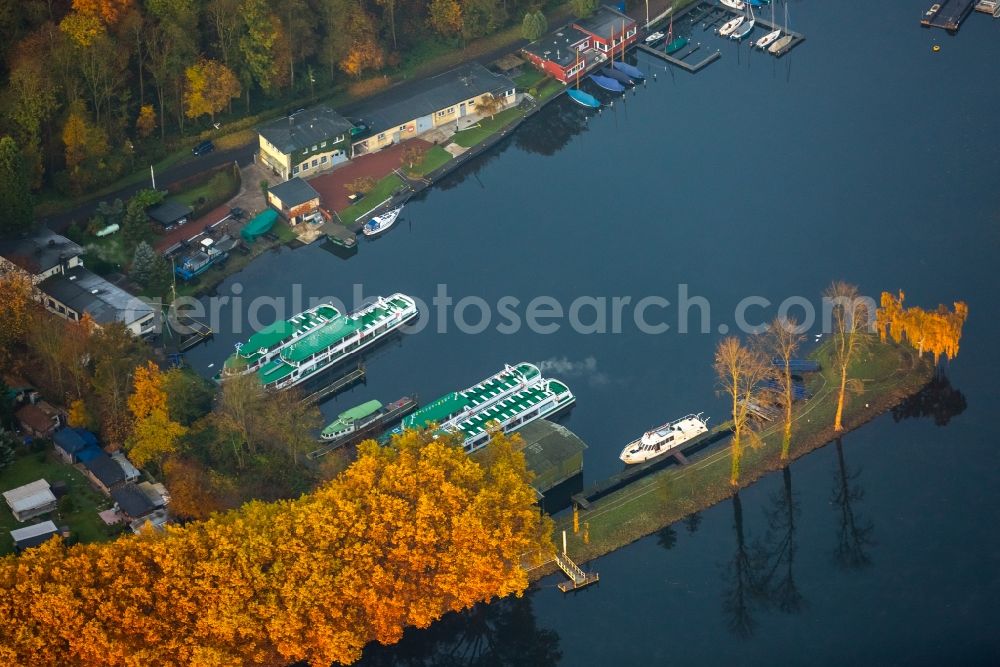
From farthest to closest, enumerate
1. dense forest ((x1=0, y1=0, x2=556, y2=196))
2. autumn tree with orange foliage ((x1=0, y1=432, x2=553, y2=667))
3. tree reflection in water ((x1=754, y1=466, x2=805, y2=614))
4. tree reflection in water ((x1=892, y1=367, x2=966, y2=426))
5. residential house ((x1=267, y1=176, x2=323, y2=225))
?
residential house ((x1=267, y1=176, x2=323, y2=225)), dense forest ((x1=0, y1=0, x2=556, y2=196)), tree reflection in water ((x1=892, y1=367, x2=966, y2=426)), tree reflection in water ((x1=754, y1=466, x2=805, y2=614)), autumn tree with orange foliage ((x1=0, y1=432, x2=553, y2=667))

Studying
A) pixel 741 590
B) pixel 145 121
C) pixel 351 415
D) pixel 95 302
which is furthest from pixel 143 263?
pixel 741 590

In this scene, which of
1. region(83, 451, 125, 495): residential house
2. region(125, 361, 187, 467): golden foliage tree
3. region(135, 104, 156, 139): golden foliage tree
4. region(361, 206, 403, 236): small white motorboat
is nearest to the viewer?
region(83, 451, 125, 495): residential house

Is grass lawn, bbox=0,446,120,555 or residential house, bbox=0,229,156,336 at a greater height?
residential house, bbox=0,229,156,336

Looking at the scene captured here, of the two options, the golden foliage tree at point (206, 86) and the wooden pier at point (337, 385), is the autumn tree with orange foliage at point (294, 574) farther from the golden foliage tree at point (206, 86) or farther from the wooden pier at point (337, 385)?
the golden foliage tree at point (206, 86)

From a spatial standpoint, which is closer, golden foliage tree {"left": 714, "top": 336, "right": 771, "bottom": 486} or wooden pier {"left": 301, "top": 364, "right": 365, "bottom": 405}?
golden foliage tree {"left": 714, "top": 336, "right": 771, "bottom": 486}

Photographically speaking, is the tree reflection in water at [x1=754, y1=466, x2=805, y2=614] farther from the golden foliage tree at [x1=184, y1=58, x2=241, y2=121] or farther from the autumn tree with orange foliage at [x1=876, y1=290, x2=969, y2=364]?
the golden foliage tree at [x1=184, y1=58, x2=241, y2=121]

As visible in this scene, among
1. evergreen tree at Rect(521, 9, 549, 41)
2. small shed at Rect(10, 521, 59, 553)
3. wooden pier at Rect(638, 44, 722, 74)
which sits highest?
evergreen tree at Rect(521, 9, 549, 41)

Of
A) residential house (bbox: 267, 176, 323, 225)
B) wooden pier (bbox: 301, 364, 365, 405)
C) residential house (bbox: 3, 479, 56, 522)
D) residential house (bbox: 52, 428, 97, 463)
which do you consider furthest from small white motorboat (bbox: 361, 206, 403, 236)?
residential house (bbox: 3, 479, 56, 522)
